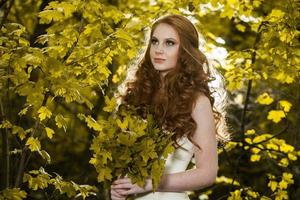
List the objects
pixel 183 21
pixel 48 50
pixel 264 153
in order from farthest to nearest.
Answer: pixel 264 153 → pixel 48 50 → pixel 183 21

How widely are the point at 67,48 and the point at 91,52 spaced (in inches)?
5.5

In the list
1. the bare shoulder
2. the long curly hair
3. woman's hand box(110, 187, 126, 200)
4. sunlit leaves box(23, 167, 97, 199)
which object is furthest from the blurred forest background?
woman's hand box(110, 187, 126, 200)

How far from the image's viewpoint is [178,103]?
108 inches

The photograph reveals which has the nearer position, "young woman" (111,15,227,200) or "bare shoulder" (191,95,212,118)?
"young woman" (111,15,227,200)

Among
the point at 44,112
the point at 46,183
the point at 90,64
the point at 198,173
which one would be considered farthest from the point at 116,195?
the point at 90,64

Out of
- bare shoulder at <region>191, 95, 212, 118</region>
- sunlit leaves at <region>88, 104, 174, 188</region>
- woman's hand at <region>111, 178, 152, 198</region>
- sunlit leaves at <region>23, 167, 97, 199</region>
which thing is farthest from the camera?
sunlit leaves at <region>23, 167, 97, 199</region>

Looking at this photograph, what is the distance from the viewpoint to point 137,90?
9.91 ft

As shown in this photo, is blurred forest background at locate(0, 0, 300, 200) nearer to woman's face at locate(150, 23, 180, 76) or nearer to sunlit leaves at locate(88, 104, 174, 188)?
woman's face at locate(150, 23, 180, 76)

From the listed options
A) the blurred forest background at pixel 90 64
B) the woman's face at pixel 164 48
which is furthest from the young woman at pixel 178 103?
the blurred forest background at pixel 90 64

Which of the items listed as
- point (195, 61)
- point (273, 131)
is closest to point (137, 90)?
point (195, 61)

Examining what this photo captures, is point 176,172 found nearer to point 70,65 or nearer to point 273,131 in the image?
point 70,65

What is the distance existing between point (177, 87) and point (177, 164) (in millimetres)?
365

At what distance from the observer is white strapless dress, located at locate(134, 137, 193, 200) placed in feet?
9.02

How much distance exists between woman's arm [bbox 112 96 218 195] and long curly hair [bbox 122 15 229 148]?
0.05 m
